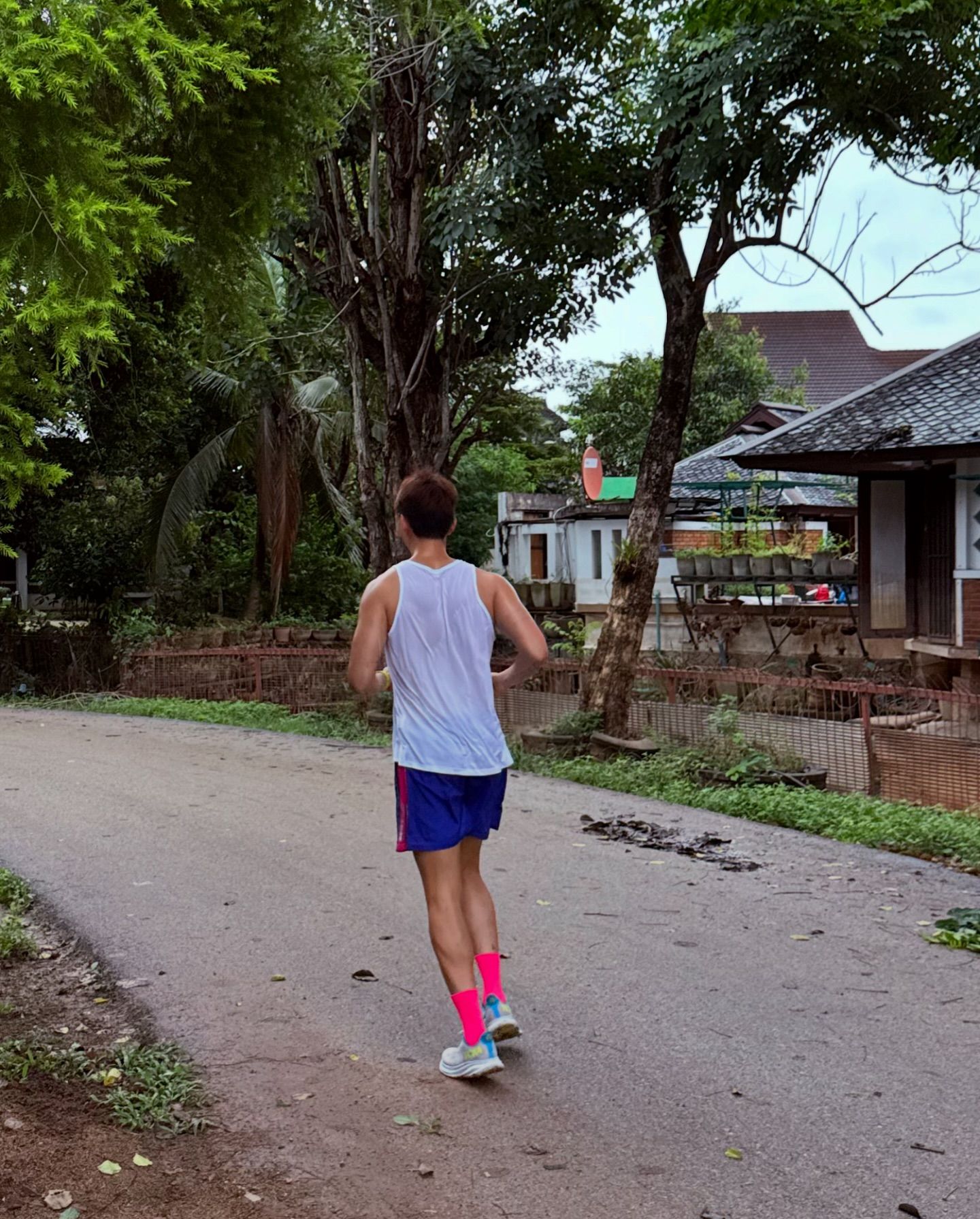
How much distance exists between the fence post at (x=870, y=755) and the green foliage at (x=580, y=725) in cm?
310

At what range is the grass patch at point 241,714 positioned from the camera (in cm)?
1561

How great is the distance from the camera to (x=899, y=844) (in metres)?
8.70

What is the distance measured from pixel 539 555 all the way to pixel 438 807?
40.1m

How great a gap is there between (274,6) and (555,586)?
29880 millimetres

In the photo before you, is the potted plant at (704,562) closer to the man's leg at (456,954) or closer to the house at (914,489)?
the house at (914,489)

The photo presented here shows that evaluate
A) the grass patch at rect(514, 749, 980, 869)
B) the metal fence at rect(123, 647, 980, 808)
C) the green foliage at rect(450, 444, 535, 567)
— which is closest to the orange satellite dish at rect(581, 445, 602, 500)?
the green foliage at rect(450, 444, 535, 567)

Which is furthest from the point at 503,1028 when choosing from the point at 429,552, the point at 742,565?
the point at 742,565

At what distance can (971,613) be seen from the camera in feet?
58.1

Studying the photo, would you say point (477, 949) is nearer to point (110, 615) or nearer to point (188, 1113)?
point (188, 1113)

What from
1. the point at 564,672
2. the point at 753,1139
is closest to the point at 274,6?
the point at 753,1139

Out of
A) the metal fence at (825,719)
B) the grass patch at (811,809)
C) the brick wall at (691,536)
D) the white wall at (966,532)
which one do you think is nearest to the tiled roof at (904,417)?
the white wall at (966,532)

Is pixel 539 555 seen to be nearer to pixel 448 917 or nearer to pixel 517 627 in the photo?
pixel 517 627

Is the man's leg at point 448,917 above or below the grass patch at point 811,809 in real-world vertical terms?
above

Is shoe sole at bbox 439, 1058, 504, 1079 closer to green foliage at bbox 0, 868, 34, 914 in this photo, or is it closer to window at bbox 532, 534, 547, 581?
green foliage at bbox 0, 868, 34, 914
